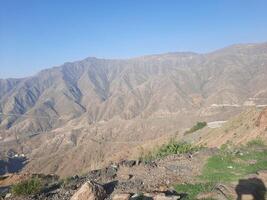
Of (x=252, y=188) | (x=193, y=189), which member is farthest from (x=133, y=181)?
(x=252, y=188)

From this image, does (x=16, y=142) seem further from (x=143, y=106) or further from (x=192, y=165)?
(x=192, y=165)

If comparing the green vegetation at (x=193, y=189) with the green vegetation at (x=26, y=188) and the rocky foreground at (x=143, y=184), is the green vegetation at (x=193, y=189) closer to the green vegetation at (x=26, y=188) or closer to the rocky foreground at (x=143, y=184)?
the rocky foreground at (x=143, y=184)

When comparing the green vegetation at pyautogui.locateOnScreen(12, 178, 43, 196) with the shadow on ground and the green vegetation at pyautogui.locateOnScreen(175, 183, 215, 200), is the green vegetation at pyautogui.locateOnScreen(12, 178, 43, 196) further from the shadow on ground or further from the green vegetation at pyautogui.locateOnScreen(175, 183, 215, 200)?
the shadow on ground

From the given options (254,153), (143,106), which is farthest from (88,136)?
(254,153)

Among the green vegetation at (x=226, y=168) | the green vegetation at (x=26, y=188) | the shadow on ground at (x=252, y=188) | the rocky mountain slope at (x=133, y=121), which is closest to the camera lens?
the shadow on ground at (x=252, y=188)

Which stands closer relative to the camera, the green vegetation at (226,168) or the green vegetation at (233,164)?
the green vegetation at (226,168)

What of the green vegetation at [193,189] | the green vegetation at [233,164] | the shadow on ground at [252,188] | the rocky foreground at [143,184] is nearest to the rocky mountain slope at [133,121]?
the green vegetation at [233,164]

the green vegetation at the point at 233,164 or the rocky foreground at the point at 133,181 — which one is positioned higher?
the rocky foreground at the point at 133,181
